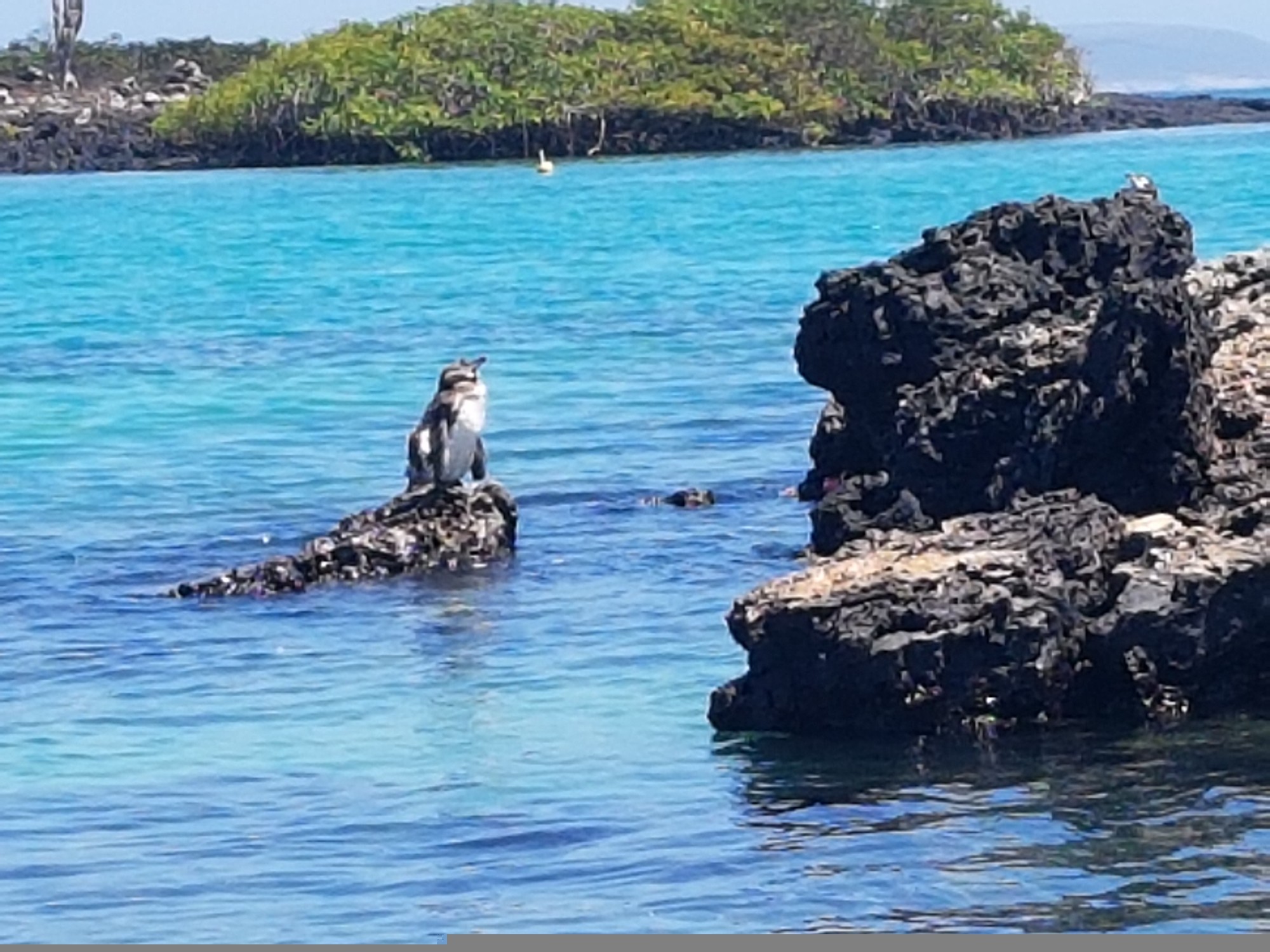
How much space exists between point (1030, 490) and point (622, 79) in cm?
8630

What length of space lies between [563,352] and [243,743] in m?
17.7

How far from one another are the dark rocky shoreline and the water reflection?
85187 mm

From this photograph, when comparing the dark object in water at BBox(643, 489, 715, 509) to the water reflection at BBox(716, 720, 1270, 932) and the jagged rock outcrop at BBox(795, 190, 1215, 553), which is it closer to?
the jagged rock outcrop at BBox(795, 190, 1215, 553)

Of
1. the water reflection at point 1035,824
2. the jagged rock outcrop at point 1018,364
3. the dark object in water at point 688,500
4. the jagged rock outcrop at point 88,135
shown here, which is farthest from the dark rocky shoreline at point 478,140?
the water reflection at point 1035,824

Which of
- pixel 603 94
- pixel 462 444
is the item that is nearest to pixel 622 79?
pixel 603 94

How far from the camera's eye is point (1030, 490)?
12.7 metres

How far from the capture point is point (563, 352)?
2920 cm

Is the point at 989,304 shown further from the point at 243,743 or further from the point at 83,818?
the point at 83,818

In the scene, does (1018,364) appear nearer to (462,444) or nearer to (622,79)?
(462,444)

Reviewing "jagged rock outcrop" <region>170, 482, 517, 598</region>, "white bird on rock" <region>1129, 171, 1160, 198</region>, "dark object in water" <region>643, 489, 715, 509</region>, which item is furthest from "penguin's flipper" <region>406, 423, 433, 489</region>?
"white bird on rock" <region>1129, 171, 1160, 198</region>

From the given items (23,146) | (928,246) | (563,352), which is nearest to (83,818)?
(928,246)

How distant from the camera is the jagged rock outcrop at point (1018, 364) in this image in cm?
1236

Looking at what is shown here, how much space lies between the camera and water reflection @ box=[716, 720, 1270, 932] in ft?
28.3

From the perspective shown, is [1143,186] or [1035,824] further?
[1143,186]
